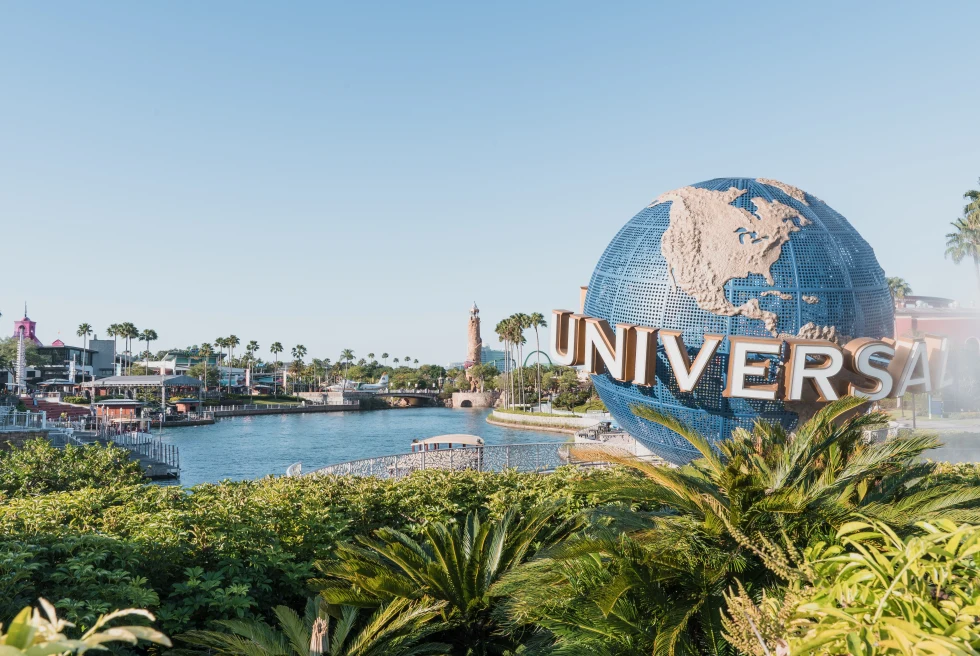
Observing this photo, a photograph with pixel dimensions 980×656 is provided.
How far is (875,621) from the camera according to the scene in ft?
12.0

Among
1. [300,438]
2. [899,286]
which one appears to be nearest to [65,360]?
[300,438]

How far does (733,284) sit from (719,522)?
23.4ft

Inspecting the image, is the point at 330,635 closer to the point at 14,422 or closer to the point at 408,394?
the point at 14,422

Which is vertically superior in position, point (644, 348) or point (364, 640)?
point (644, 348)

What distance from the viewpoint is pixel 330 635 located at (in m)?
7.00

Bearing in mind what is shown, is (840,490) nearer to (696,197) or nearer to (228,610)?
(228,610)

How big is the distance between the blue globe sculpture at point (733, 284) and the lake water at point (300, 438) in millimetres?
23296

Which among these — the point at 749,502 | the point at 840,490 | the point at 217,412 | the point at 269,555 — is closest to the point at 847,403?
the point at 840,490

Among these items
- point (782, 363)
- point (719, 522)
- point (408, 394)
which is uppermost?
point (782, 363)

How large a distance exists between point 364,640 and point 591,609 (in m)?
1.93

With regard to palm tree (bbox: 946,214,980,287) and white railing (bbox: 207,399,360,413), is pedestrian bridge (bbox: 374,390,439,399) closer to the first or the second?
white railing (bbox: 207,399,360,413)

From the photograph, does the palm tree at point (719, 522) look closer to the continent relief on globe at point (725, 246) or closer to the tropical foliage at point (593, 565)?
the tropical foliage at point (593, 565)

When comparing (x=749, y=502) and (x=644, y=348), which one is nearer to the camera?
(x=749, y=502)

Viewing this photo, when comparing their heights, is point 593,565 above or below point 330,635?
above
